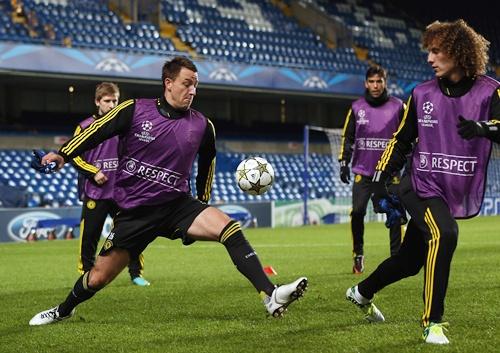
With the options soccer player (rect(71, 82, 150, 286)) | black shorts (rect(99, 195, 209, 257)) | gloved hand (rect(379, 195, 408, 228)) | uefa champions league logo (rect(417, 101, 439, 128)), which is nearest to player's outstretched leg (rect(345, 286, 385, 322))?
gloved hand (rect(379, 195, 408, 228))

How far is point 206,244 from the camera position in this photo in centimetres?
1800

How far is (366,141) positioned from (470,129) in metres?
5.61

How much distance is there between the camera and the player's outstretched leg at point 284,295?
18.3ft

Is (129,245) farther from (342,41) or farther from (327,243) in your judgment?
(342,41)

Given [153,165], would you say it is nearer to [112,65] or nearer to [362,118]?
[362,118]

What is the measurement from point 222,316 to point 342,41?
98.2 feet

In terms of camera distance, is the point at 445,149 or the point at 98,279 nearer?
the point at 445,149

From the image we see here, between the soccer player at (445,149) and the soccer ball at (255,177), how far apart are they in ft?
6.02

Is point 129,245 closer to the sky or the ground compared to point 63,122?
closer to the sky

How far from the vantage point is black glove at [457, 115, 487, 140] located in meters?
5.20

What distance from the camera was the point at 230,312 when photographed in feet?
24.2

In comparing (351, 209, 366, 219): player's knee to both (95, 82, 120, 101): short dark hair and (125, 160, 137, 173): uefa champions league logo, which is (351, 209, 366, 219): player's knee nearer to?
(95, 82, 120, 101): short dark hair

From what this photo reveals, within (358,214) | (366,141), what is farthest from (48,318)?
(366,141)

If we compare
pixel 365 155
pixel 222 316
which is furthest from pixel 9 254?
pixel 222 316
